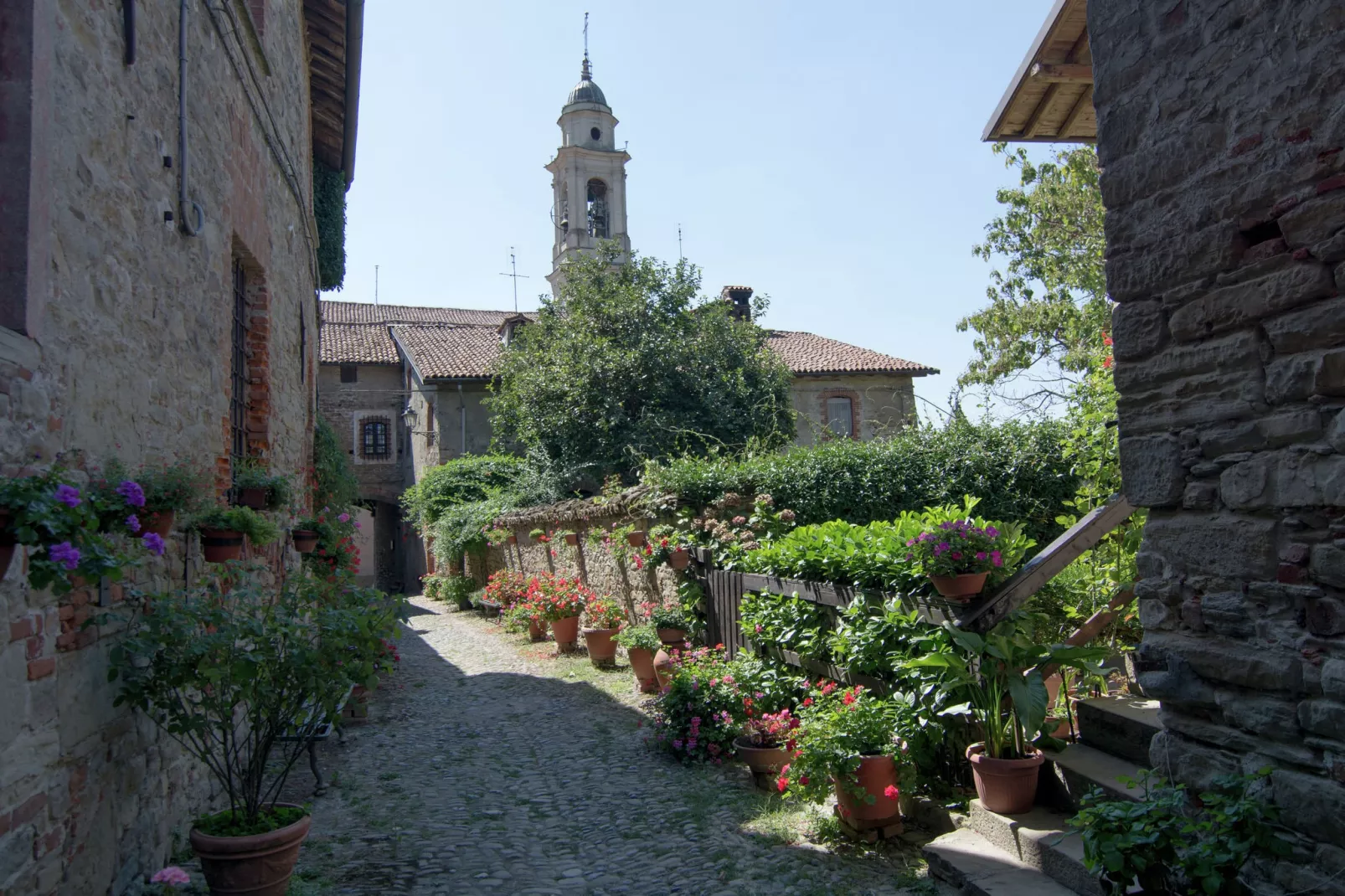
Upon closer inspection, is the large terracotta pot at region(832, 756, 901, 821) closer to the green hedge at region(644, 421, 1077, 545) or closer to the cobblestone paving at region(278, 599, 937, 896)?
the cobblestone paving at region(278, 599, 937, 896)

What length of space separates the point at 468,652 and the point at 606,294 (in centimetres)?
877

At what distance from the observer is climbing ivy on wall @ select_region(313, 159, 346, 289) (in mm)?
12391

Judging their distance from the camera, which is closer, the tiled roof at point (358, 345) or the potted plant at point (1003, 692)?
the potted plant at point (1003, 692)

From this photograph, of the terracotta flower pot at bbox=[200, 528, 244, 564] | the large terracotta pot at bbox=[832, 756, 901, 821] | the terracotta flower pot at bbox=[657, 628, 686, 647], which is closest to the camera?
the terracotta flower pot at bbox=[200, 528, 244, 564]

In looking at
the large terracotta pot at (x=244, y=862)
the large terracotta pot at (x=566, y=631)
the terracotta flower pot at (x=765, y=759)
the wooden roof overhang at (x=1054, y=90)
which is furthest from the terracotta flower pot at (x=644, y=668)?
the wooden roof overhang at (x=1054, y=90)

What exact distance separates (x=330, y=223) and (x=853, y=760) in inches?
431

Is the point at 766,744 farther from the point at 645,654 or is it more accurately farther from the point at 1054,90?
the point at 1054,90

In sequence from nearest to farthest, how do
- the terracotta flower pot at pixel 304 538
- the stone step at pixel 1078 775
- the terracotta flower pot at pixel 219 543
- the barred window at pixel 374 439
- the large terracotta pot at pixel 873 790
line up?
the stone step at pixel 1078 775 < the terracotta flower pot at pixel 219 543 < the large terracotta pot at pixel 873 790 < the terracotta flower pot at pixel 304 538 < the barred window at pixel 374 439

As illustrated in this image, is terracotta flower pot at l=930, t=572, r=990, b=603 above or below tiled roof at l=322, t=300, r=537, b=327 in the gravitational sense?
below

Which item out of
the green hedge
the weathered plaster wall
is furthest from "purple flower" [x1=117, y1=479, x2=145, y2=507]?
the weathered plaster wall

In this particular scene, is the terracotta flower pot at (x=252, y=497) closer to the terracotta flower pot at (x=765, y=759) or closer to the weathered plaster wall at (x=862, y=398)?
the terracotta flower pot at (x=765, y=759)

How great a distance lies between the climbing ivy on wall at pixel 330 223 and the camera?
12391mm

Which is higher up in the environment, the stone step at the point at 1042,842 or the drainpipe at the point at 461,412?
the drainpipe at the point at 461,412

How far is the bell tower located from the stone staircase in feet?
84.1
